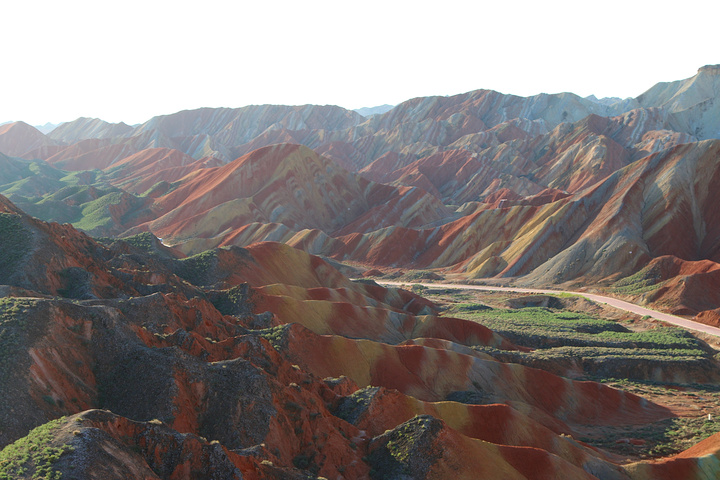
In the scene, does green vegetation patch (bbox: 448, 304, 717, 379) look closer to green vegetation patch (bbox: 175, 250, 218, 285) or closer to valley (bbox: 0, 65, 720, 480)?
valley (bbox: 0, 65, 720, 480)

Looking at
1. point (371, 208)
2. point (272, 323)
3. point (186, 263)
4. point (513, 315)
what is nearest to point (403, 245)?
point (371, 208)

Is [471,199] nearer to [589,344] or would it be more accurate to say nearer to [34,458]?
[589,344]

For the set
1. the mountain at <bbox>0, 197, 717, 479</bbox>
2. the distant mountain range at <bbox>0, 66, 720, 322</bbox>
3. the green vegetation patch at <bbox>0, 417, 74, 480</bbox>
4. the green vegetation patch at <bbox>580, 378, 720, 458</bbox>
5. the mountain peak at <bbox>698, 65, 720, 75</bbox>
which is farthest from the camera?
the mountain peak at <bbox>698, 65, 720, 75</bbox>

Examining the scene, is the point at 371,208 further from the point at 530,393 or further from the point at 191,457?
the point at 191,457

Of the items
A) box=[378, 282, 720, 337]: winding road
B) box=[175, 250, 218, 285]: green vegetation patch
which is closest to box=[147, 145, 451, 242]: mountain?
box=[378, 282, 720, 337]: winding road

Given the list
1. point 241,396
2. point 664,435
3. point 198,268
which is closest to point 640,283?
point 664,435

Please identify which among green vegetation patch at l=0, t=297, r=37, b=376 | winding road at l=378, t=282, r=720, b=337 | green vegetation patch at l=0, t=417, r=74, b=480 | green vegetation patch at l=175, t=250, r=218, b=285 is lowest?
winding road at l=378, t=282, r=720, b=337
